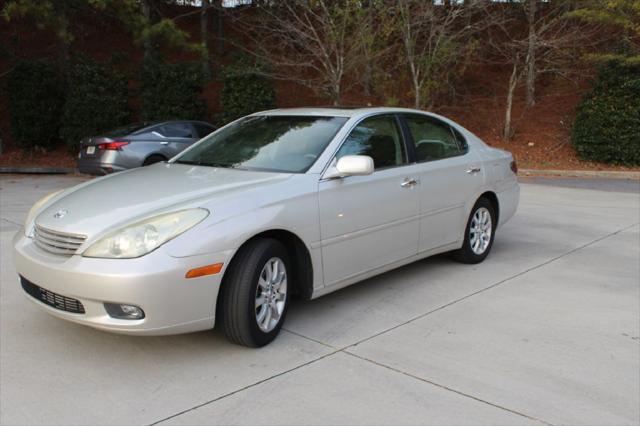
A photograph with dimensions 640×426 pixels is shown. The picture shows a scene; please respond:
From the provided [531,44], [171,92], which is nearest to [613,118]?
[531,44]

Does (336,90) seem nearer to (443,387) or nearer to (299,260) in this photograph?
(299,260)

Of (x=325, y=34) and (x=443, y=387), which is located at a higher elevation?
(x=325, y=34)

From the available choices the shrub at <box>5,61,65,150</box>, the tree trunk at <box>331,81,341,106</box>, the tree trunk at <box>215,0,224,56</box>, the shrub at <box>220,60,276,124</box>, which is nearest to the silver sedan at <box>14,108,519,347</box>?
the tree trunk at <box>331,81,341,106</box>

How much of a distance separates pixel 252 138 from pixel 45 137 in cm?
1477

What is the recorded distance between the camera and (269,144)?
4.86m

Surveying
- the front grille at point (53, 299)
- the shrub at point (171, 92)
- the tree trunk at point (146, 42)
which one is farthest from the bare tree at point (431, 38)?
the front grille at point (53, 299)

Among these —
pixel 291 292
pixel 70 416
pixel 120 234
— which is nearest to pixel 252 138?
pixel 291 292

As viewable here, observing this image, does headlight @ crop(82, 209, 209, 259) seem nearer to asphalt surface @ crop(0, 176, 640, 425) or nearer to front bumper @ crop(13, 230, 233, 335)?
front bumper @ crop(13, 230, 233, 335)

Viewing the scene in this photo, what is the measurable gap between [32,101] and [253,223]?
1592 centimetres

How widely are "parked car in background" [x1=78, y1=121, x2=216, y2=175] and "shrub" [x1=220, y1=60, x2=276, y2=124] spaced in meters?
4.04

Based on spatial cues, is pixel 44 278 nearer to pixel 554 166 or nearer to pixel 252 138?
pixel 252 138

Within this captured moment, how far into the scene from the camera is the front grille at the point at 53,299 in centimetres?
363

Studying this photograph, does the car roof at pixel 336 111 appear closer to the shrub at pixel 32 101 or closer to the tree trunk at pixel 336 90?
the tree trunk at pixel 336 90

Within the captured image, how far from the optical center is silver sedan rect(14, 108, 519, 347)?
11.6 feet
